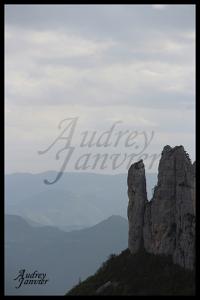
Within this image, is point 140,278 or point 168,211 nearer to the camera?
point 140,278

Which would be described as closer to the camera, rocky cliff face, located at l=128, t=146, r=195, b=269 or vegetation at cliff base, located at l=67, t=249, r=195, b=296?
vegetation at cliff base, located at l=67, t=249, r=195, b=296

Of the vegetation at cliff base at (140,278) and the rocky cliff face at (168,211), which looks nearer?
the vegetation at cliff base at (140,278)

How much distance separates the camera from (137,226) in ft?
336

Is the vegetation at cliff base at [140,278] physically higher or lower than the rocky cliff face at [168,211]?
lower

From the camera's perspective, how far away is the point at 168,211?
9625cm

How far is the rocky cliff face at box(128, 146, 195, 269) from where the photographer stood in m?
92.4

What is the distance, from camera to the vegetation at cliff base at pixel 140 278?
289ft

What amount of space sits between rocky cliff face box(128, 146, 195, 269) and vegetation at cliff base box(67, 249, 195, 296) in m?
1.67

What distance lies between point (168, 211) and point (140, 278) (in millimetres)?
11634

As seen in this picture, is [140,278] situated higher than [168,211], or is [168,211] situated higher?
[168,211]

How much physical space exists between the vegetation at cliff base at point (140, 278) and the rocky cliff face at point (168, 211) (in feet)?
5.48
